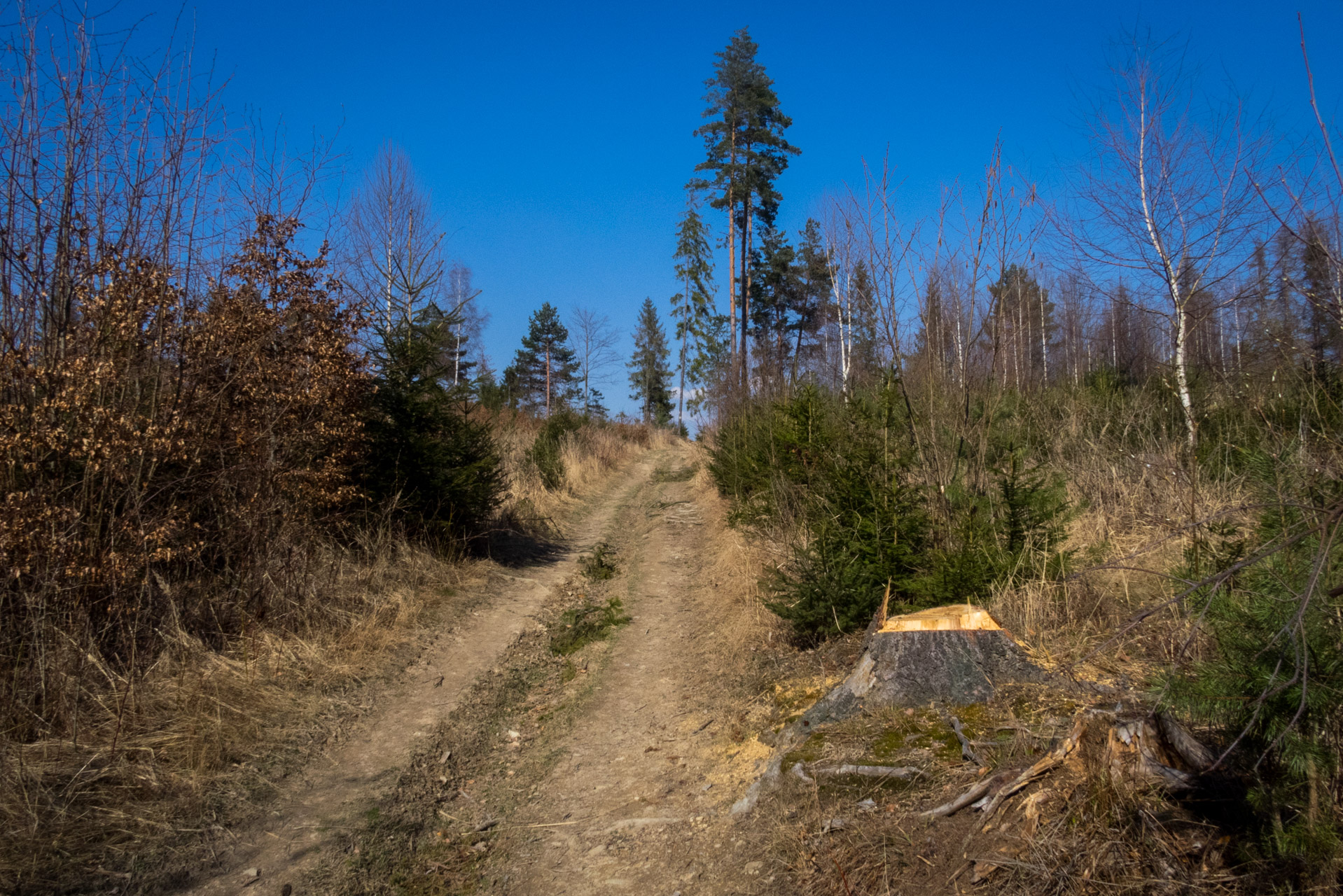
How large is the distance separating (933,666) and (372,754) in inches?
135

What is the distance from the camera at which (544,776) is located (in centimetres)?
457

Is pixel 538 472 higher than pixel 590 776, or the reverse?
pixel 538 472

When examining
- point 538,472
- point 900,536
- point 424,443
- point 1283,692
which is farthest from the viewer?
point 538,472

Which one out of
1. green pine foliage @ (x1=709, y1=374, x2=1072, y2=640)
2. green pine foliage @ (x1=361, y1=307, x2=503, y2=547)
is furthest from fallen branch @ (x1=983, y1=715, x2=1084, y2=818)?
green pine foliage @ (x1=361, y1=307, x2=503, y2=547)

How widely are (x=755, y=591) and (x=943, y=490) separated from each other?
7.35 feet

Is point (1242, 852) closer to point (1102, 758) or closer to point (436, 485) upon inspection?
point (1102, 758)

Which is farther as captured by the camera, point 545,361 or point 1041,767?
point 545,361

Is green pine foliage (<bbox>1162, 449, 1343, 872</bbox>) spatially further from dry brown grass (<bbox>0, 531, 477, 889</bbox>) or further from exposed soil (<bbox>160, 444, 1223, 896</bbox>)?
dry brown grass (<bbox>0, 531, 477, 889</bbox>)

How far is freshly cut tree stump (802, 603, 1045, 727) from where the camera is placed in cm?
385

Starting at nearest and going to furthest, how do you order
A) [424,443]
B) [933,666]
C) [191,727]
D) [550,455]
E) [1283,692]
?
[1283,692] → [933,666] → [191,727] → [424,443] → [550,455]

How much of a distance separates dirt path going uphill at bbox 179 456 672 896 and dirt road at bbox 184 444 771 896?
12 mm

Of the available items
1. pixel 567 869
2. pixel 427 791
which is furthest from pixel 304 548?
pixel 567 869

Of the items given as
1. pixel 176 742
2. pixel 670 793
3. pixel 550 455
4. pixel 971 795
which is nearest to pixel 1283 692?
pixel 971 795

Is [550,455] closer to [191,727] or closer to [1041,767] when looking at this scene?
[191,727]
